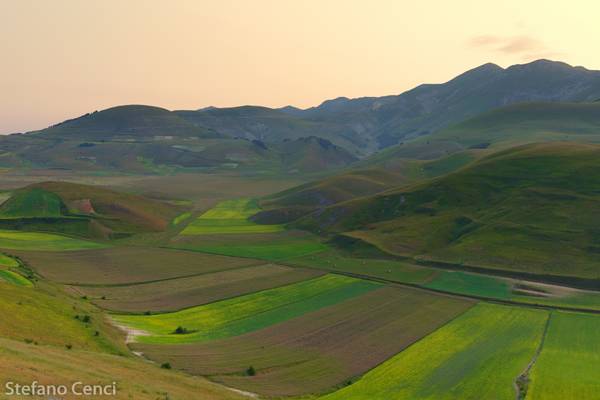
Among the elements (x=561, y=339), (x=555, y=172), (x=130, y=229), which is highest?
(x=555, y=172)

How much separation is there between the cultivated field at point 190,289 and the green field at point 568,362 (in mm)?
51076

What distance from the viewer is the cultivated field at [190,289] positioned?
87250mm

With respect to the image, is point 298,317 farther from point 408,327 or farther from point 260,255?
point 260,255

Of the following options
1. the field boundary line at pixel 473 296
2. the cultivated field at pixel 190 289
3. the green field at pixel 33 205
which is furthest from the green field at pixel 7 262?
the field boundary line at pixel 473 296

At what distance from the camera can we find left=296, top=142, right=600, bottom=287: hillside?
116 meters

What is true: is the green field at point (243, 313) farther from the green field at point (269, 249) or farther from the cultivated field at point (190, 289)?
the green field at point (269, 249)

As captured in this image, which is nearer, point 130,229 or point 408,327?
point 408,327

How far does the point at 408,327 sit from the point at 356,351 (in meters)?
14.1

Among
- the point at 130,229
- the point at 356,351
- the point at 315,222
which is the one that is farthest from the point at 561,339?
the point at 130,229

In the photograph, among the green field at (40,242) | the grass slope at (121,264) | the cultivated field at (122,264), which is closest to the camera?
the grass slope at (121,264)

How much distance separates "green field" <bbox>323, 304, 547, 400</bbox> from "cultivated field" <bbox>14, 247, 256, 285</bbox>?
59563 mm

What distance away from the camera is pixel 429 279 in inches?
4215

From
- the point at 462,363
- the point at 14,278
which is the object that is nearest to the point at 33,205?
the point at 14,278

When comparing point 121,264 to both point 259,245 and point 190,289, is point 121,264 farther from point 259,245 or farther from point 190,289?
point 259,245
